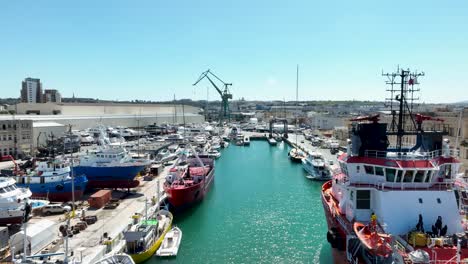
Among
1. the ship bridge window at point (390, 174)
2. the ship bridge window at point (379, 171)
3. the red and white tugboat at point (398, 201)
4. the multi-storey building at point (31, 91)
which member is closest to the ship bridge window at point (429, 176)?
the red and white tugboat at point (398, 201)

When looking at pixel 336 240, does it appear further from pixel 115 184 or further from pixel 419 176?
pixel 115 184

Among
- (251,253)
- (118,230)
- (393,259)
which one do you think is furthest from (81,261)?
(393,259)

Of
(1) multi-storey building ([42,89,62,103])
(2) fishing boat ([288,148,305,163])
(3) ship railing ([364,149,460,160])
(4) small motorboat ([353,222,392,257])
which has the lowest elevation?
(2) fishing boat ([288,148,305,163])

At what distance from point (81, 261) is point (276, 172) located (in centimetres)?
3595

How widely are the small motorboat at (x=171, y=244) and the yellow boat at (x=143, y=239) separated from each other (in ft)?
0.92

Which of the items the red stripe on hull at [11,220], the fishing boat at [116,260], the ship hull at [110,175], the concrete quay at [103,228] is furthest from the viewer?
the ship hull at [110,175]

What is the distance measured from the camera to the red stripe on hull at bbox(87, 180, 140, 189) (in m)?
32.4

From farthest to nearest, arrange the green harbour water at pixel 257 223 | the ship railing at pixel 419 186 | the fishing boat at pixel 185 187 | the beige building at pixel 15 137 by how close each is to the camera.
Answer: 1. the beige building at pixel 15 137
2. the fishing boat at pixel 185 187
3. the green harbour water at pixel 257 223
4. the ship railing at pixel 419 186

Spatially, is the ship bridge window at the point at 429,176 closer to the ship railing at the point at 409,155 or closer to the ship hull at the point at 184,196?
the ship railing at the point at 409,155

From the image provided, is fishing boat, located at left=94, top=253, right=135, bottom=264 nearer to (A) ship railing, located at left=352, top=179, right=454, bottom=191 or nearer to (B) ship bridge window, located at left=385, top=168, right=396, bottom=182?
(A) ship railing, located at left=352, top=179, right=454, bottom=191

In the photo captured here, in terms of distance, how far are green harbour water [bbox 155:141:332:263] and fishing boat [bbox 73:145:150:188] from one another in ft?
22.1

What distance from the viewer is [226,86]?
123938mm

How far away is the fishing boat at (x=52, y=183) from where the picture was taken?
29234mm

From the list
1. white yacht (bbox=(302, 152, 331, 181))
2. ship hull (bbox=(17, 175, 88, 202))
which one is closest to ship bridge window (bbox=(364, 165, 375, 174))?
ship hull (bbox=(17, 175, 88, 202))
